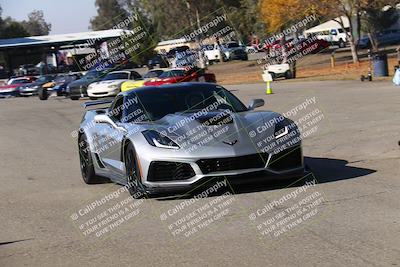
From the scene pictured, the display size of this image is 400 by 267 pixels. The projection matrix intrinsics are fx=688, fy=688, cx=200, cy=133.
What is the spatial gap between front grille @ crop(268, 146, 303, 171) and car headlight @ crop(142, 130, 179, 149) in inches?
45.4

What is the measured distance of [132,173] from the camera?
8.20 metres

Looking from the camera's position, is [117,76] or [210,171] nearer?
[210,171]

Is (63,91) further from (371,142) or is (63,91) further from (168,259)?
(168,259)

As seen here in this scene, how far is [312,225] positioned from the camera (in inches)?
251

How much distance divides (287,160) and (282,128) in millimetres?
412

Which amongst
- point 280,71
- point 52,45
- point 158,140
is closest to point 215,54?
point 52,45

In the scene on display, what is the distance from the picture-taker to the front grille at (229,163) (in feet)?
25.2

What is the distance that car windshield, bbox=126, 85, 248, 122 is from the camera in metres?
8.98

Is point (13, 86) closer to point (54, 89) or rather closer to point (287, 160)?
point (54, 89)

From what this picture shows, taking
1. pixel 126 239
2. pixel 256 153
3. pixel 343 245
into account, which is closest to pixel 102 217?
pixel 126 239

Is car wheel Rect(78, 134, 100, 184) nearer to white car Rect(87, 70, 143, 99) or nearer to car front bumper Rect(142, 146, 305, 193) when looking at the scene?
car front bumper Rect(142, 146, 305, 193)

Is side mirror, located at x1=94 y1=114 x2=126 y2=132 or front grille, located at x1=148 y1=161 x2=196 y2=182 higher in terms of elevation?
side mirror, located at x1=94 y1=114 x2=126 y2=132

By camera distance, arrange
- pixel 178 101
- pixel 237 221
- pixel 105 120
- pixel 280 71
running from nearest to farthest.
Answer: pixel 237 221
pixel 178 101
pixel 105 120
pixel 280 71

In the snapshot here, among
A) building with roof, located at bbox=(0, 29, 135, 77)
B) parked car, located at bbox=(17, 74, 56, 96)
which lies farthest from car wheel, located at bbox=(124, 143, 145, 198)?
building with roof, located at bbox=(0, 29, 135, 77)
